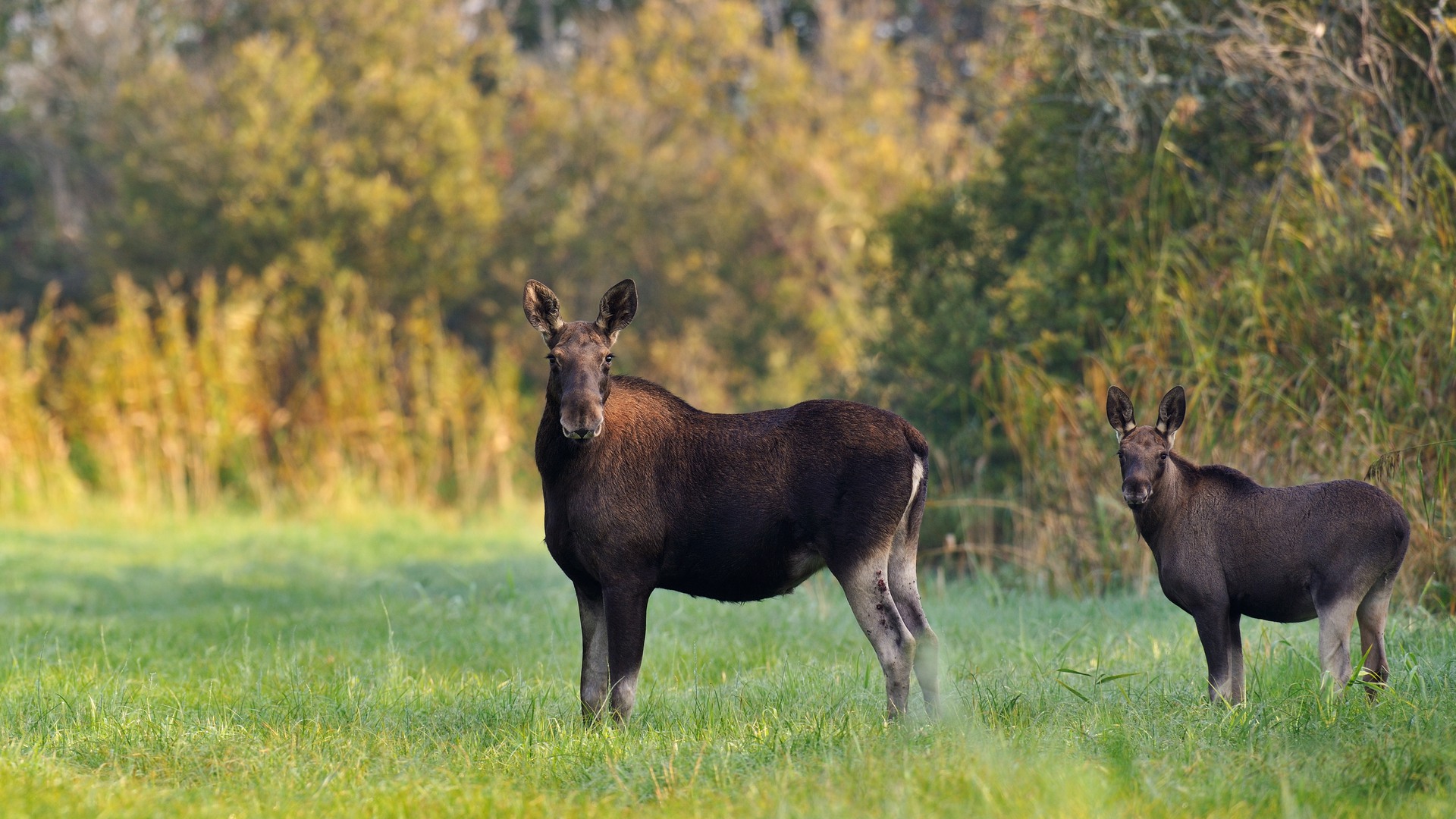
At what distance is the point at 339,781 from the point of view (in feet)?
17.6

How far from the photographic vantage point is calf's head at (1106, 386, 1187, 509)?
20.2 ft

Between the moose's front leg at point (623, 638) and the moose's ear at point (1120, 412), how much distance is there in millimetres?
2168

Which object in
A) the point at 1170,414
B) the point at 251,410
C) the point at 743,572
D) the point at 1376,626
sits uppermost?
the point at 1170,414

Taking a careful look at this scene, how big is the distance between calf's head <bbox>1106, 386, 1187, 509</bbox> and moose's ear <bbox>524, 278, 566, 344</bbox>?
242cm

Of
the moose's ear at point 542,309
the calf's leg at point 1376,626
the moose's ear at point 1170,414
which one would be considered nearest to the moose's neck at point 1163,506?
the moose's ear at point 1170,414

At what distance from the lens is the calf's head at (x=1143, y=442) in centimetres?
617

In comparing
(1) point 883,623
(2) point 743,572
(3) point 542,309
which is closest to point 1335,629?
→ (1) point 883,623

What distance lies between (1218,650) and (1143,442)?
3.03ft

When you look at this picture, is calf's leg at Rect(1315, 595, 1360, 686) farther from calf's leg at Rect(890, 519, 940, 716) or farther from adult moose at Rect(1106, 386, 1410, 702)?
calf's leg at Rect(890, 519, 940, 716)

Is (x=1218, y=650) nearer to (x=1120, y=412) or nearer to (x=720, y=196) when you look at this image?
(x=1120, y=412)

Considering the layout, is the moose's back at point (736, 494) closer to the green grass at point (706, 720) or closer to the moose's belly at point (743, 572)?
the moose's belly at point (743, 572)

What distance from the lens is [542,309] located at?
6465 mm

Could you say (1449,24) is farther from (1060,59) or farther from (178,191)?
(178,191)

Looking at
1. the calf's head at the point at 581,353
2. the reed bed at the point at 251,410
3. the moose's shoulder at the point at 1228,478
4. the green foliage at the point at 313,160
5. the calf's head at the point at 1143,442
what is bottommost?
the reed bed at the point at 251,410
